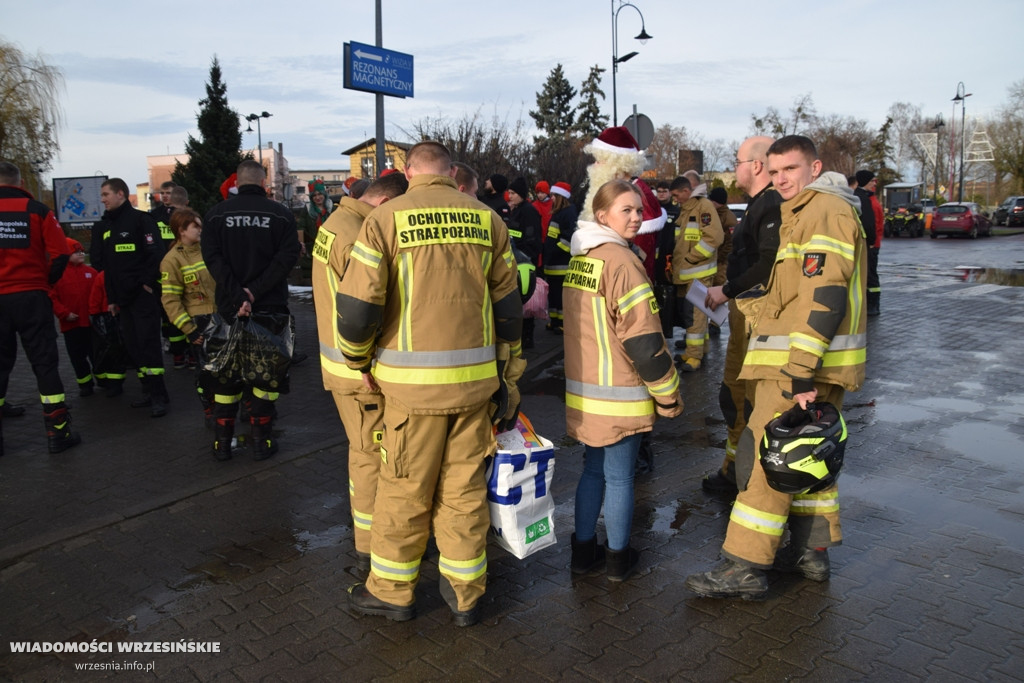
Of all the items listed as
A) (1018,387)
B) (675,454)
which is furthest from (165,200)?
(1018,387)

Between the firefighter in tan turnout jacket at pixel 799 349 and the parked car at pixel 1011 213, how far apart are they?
44.1 m

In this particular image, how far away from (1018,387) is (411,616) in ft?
22.4

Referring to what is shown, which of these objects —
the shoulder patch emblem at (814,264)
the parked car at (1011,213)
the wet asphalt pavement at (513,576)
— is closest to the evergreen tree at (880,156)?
the parked car at (1011,213)

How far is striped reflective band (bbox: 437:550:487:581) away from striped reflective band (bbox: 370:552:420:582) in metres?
0.15

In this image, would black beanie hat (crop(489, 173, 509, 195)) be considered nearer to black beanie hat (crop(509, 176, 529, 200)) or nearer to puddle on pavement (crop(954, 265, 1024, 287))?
black beanie hat (crop(509, 176, 529, 200))

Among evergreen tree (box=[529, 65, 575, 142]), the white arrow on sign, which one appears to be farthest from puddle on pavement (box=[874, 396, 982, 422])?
evergreen tree (box=[529, 65, 575, 142])

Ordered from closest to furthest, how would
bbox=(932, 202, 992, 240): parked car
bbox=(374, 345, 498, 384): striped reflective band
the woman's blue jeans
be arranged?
bbox=(374, 345, 498, 384): striped reflective band
the woman's blue jeans
bbox=(932, 202, 992, 240): parked car

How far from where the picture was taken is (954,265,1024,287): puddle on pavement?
1688cm

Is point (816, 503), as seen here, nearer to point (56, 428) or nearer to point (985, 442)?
point (985, 442)

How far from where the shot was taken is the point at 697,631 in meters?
3.47

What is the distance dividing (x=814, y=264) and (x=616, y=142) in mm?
1985

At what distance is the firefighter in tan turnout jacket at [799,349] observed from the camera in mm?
3508

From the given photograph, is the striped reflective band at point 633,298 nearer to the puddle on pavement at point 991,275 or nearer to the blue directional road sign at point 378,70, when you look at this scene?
the blue directional road sign at point 378,70

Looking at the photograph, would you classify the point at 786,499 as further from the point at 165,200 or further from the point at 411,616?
the point at 165,200
